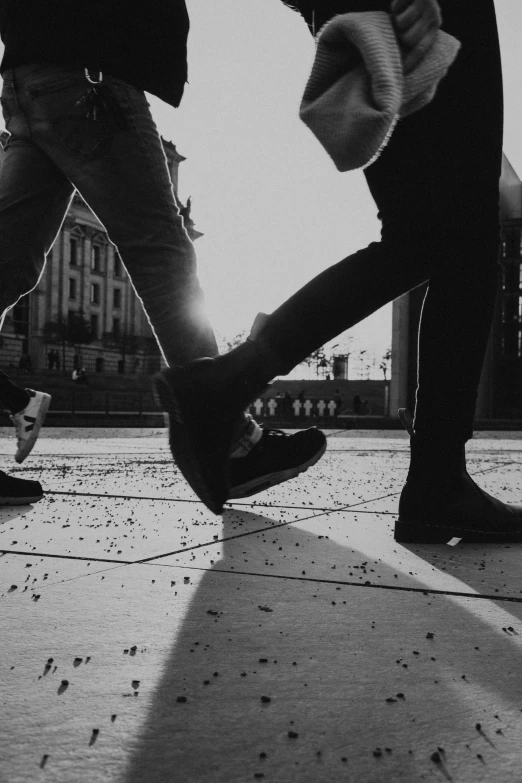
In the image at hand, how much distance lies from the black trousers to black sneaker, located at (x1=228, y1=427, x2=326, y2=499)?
51 centimetres

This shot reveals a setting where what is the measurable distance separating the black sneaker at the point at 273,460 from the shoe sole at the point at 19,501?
86 centimetres

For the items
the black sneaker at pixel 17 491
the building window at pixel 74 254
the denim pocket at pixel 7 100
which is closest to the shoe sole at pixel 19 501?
the black sneaker at pixel 17 491

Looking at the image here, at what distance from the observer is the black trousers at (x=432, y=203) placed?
198cm

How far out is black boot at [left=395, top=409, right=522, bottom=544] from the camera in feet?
7.03

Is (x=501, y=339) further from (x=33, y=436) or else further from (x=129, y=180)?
(x=129, y=180)

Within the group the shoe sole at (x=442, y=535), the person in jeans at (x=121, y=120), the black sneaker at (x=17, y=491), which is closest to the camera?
the shoe sole at (x=442, y=535)

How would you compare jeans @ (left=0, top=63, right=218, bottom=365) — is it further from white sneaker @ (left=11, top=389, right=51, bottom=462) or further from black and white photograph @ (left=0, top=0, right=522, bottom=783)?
white sneaker @ (left=11, top=389, right=51, bottom=462)

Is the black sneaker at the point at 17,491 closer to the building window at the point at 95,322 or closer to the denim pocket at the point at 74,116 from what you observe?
the denim pocket at the point at 74,116

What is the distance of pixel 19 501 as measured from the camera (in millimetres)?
2842

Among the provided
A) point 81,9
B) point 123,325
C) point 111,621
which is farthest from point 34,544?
point 123,325

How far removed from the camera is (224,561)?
184cm

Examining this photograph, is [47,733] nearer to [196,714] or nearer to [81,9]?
[196,714]

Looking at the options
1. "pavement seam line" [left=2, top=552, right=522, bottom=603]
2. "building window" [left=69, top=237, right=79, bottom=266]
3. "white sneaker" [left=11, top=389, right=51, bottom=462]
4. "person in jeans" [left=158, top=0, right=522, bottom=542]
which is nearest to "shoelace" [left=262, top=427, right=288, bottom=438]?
"person in jeans" [left=158, top=0, right=522, bottom=542]

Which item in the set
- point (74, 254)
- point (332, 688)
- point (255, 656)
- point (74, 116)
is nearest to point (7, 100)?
point (74, 116)
